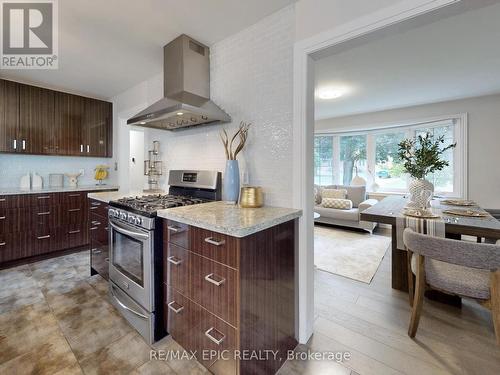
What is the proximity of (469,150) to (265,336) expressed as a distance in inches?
190

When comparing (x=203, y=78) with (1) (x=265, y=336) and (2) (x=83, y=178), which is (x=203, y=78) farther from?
(2) (x=83, y=178)

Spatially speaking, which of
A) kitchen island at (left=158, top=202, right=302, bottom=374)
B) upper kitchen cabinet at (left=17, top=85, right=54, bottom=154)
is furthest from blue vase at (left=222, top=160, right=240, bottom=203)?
upper kitchen cabinet at (left=17, top=85, right=54, bottom=154)

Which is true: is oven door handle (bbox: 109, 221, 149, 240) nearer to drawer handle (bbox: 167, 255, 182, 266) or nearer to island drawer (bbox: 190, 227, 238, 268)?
drawer handle (bbox: 167, 255, 182, 266)

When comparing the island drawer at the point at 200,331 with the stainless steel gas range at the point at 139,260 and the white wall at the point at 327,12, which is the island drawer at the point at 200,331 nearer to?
the stainless steel gas range at the point at 139,260

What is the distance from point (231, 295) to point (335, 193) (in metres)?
4.32

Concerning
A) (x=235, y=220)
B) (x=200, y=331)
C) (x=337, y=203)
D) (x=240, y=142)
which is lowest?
(x=200, y=331)

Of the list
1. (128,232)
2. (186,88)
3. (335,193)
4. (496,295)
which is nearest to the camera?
(496,295)

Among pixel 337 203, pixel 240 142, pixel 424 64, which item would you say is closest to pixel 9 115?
pixel 240 142

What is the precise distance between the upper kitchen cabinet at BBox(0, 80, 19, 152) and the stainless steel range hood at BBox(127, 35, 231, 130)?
212cm

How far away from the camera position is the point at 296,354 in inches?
59.9

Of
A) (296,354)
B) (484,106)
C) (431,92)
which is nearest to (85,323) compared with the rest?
(296,354)

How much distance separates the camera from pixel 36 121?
3.16 m

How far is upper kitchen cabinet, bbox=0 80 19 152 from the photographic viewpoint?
2883mm

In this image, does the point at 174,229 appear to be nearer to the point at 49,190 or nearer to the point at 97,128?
the point at 49,190
